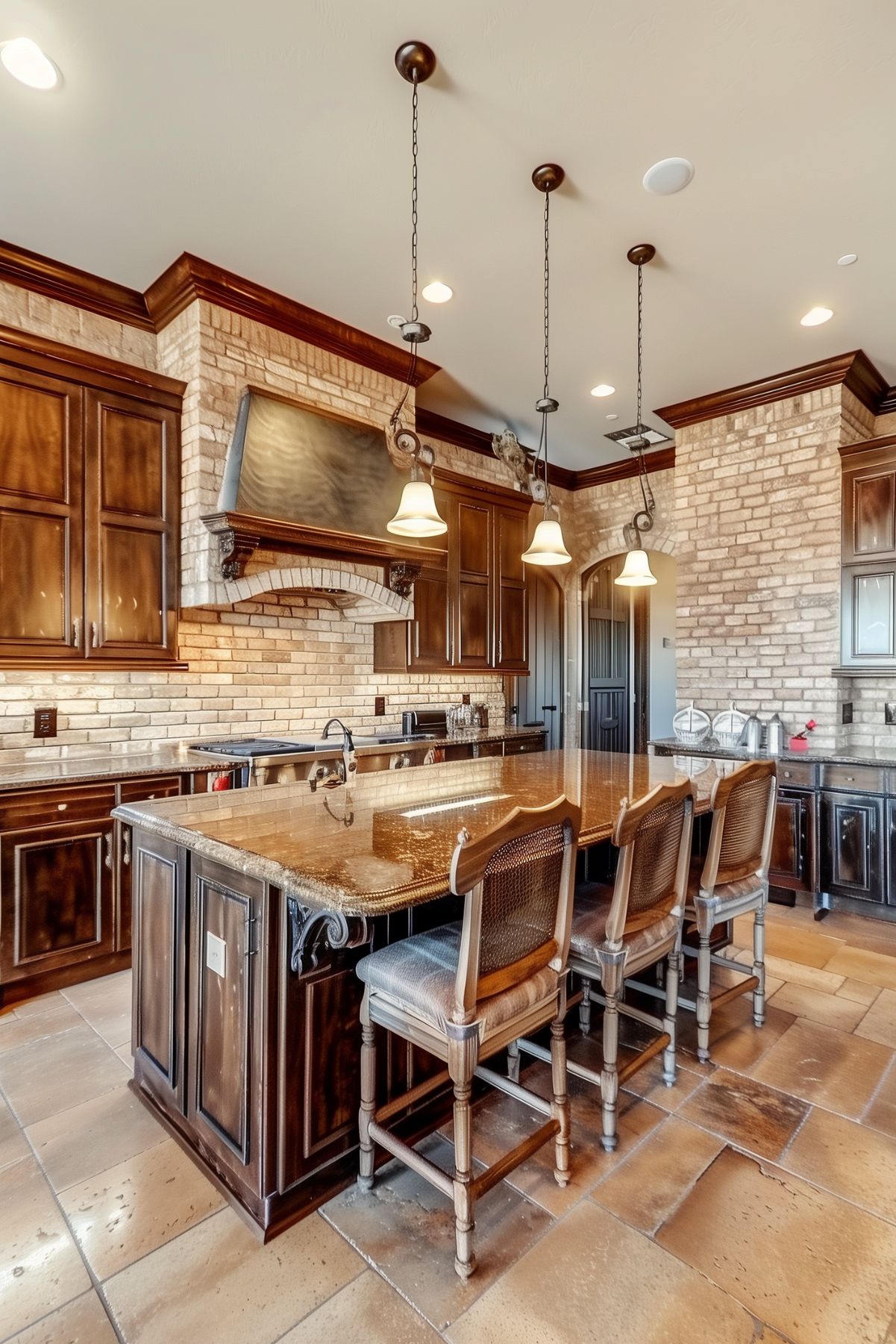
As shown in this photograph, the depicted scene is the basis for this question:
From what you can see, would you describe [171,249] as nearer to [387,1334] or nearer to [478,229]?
[478,229]

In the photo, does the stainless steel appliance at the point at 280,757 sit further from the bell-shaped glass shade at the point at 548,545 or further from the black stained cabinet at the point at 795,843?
the black stained cabinet at the point at 795,843

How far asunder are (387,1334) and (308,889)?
Result: 909 mm

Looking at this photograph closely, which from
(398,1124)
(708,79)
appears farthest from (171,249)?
(398,1124)

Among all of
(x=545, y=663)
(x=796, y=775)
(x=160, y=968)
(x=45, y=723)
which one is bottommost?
(x=160, y=968)

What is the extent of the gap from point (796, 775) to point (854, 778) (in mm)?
299

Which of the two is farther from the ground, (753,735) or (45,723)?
(45,723)

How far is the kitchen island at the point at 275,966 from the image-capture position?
1.48 meters

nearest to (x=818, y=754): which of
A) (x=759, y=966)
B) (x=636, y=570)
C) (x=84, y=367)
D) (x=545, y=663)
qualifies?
(x=636, y=570)

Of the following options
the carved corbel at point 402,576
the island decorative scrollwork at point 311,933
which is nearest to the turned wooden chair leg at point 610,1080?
the island decorative scrollwork at point 311,933

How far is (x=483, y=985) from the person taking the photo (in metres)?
1.43

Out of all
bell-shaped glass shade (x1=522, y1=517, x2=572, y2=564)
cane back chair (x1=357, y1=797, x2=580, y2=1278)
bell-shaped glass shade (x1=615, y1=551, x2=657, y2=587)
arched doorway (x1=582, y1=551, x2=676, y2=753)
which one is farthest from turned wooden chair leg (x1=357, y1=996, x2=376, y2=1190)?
arched doorway (x1=582, y1=551, x2=676, y2=753)

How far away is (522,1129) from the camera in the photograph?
1.90 metres

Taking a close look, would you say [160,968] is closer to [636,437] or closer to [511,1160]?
[511,1160]

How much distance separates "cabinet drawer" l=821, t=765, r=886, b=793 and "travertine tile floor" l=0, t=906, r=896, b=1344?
6.19ft
